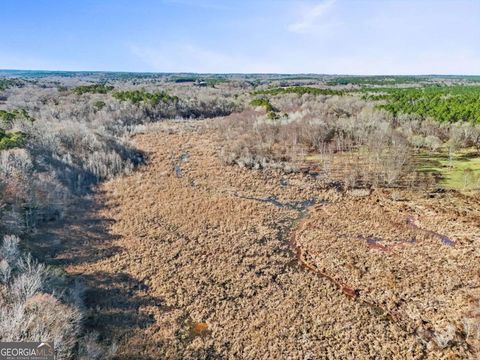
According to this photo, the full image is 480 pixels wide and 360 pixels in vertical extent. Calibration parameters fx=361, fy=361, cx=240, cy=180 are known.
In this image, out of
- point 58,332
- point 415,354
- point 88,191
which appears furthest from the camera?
point 88,191

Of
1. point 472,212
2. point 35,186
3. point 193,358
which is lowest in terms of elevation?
point 193,358

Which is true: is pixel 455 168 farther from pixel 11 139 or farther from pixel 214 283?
pixel 11 139

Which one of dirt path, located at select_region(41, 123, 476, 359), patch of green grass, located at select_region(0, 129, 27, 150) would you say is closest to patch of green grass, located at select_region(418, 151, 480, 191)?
dirt path, located at select_region(41, 123, 476, 359)

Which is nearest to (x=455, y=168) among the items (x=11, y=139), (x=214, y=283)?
(x=214, y=283)

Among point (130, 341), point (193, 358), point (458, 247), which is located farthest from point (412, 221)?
point (130, 341)

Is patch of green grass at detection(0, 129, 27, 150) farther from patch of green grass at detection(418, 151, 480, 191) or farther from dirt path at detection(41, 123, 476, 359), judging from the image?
patch of green grass at detection(418, 151, 480, 191)

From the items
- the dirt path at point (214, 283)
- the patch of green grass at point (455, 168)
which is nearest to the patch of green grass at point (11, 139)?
the dirt path at point (214, 283)

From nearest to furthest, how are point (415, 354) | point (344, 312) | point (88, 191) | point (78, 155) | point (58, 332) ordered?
point (58, 332) < point (415, 354) < point (344, 312) < point (88, 191) < point (78, 155)

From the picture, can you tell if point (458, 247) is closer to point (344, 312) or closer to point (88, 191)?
point (344, 312)
